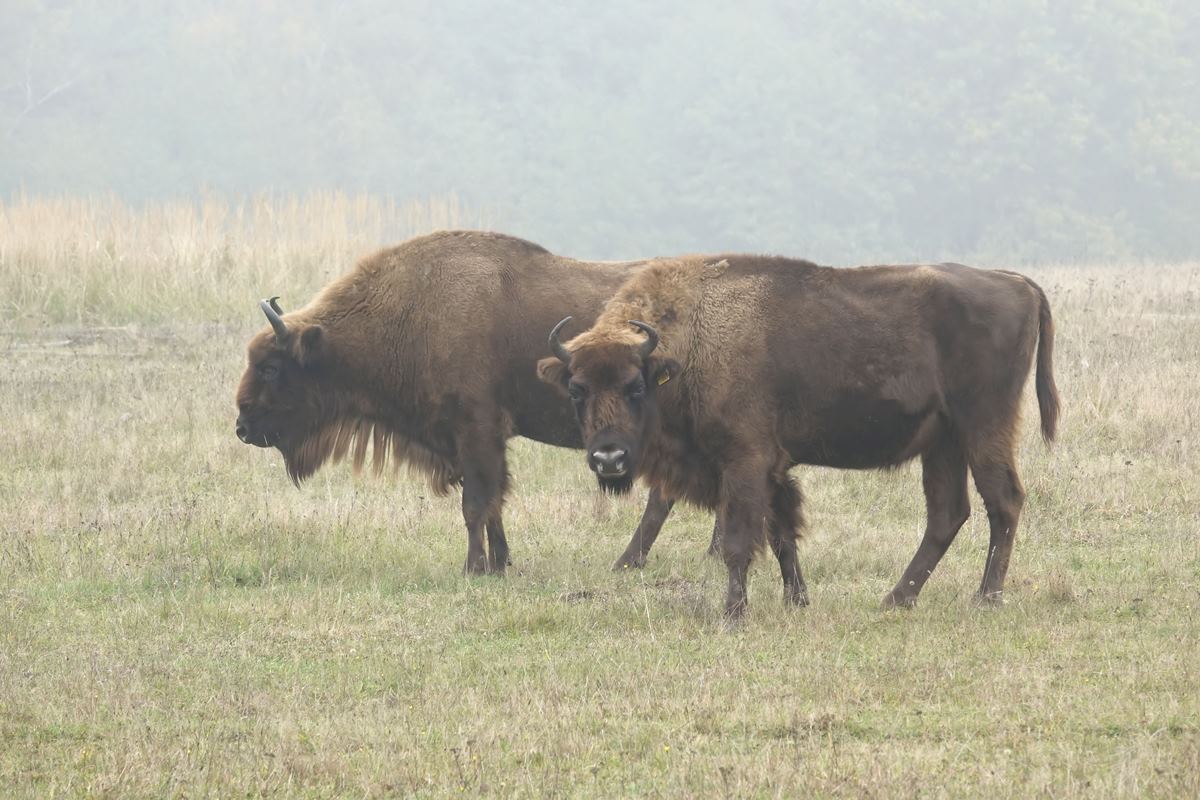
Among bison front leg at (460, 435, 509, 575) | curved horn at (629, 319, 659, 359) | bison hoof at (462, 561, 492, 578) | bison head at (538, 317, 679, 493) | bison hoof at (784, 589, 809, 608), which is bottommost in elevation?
bison hoof at (462, 561, 492, 578)

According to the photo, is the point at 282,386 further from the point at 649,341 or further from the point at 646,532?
the point at 649,341

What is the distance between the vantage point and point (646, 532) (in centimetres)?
988

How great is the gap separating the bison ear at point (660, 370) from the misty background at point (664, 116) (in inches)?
1616

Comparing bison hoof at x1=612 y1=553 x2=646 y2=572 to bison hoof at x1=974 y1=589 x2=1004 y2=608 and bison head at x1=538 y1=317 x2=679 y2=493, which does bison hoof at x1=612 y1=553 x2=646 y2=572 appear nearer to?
bison head at x1=538 y1=317 x2=679 y2=493

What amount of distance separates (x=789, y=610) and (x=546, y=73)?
53.8m

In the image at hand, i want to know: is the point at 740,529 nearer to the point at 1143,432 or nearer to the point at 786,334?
the point at 786,334

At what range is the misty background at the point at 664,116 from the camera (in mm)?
51219

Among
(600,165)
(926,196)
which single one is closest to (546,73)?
(600,165)

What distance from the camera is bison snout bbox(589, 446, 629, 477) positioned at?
7668mm

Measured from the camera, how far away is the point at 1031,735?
5543 mm

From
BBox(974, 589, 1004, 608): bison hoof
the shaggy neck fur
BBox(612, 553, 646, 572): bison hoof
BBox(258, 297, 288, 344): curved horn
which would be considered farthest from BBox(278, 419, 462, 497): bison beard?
BBox(974, 589, 1004, 608): bison hoof

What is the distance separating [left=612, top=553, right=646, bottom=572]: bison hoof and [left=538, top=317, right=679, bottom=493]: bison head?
185cm

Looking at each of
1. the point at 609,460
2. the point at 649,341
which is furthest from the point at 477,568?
the point at 649,341

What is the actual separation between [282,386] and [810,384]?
13.1 ft
